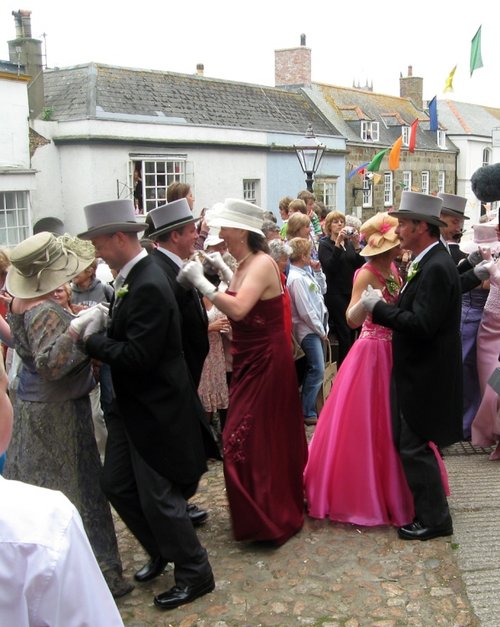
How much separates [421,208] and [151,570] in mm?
2582

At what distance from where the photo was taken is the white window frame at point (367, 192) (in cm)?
3042

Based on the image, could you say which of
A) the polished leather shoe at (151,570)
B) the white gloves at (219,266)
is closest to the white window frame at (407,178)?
the white gloves at (219,266)

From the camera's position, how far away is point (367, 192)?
1227 inches

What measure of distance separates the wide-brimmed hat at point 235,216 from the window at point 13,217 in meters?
14.2

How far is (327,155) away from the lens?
27.0 metres

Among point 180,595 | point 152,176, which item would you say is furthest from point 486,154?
point 180,595

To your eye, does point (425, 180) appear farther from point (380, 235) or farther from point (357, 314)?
point (357, 314)

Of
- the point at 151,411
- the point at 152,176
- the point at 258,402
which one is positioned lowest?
the point at 258,402

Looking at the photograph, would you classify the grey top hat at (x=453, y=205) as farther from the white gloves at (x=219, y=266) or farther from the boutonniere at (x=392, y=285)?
the white gloves at (x=219, y=266)

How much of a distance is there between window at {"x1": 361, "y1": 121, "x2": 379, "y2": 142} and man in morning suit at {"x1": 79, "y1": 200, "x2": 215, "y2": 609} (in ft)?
96.9

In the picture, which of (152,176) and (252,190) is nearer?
(152,176)

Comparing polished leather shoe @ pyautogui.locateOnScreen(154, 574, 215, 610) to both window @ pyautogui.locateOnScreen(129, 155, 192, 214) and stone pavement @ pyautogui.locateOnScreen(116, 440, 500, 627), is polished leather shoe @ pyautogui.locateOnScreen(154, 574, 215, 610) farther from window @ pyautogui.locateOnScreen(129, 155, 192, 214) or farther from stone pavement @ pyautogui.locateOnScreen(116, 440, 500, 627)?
window @ pyautogui.locateOnScreen(129, 155, 192, 214)

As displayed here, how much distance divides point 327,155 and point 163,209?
23.7m

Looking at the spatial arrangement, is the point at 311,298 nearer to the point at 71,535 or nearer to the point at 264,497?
the point at 264,497
